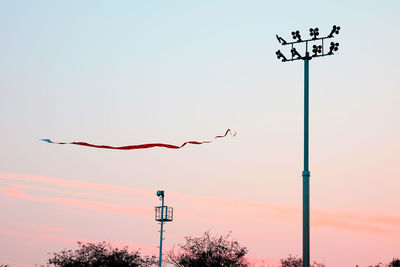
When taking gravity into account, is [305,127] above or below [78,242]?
above

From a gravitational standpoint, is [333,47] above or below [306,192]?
above

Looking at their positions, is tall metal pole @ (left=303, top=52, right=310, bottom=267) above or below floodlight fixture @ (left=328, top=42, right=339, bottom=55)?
below

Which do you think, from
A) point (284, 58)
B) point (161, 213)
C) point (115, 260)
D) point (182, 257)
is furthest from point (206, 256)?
point (284, 58)

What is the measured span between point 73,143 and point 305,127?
21.5 ft

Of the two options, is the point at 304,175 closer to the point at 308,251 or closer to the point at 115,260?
the point at 308,251

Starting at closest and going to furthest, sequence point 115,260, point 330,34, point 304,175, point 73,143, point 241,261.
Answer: point 73,143
point 304,175
point 330,34
point 241,261
point 115,260

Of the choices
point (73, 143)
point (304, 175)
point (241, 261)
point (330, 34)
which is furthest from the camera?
point (241, 261)

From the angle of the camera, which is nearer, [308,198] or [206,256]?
[308,198]

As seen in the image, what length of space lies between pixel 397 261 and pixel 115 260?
92.5 feet

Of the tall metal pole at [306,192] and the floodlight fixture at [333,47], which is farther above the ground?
the floodlight fixture at [333,47]

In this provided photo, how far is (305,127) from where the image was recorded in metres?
20.4

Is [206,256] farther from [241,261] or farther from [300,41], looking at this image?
[300,41]

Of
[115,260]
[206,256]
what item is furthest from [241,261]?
[115,260]

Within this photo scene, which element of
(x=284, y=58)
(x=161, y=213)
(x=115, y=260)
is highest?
(x=284, y=58)
